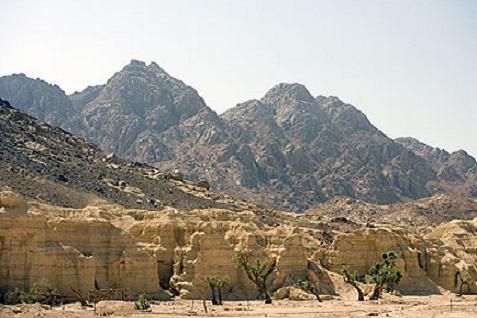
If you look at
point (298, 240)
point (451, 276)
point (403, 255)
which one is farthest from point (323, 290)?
point (451, 276)

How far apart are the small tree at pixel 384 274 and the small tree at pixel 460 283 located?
694cm

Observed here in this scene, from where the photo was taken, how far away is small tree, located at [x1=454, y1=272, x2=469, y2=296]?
207ft

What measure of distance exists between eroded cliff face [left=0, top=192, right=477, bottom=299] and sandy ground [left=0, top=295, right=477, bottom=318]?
124 inches

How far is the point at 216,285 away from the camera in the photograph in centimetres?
5191

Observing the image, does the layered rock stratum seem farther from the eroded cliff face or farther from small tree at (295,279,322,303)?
small tree at (295,279,322,303)

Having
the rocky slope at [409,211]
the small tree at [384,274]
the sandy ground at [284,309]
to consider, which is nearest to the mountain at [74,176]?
the sandy ground at [284,309]

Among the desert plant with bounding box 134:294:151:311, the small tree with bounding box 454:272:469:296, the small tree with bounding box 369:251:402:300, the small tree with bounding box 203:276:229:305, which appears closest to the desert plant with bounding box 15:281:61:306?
the desert plant with bounding box 134:294:151:311

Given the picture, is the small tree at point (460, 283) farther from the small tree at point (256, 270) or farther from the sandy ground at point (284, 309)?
the small tree at point (256, 270)

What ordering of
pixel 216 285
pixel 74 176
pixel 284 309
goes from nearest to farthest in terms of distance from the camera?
pixel 284 309 < pixel 216 285 < pixel 74 176

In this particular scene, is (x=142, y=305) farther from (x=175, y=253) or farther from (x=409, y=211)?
(x=409, y=211)

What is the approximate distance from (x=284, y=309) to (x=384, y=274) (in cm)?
1062

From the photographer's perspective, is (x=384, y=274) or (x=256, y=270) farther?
(x=384, y=274)

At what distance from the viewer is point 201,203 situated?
4328 inches

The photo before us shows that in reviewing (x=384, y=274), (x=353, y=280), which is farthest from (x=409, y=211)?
(x=384, y=274)
